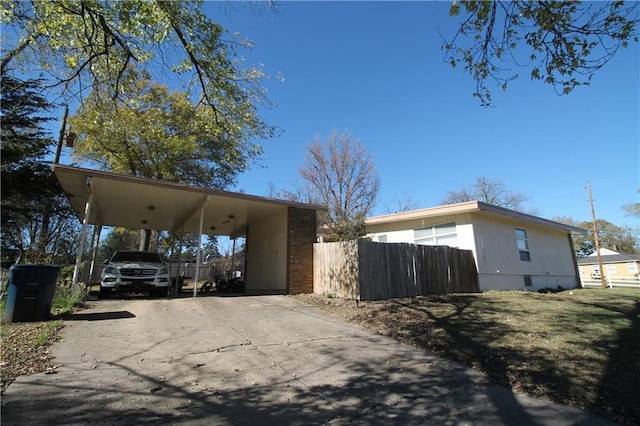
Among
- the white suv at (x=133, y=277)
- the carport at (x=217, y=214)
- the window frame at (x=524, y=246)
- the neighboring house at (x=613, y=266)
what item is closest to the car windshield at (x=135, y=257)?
the white suv at (x=133, y=277)

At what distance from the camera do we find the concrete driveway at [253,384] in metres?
3.21

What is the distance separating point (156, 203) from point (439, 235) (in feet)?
36.8

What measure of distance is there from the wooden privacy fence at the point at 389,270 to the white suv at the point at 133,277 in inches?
201

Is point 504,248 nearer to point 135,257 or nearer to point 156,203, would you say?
point 156,203

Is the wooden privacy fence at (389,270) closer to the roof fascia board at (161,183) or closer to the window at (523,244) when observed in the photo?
the roof fascia board at (161,183)

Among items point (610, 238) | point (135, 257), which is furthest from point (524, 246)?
point (610, 238)

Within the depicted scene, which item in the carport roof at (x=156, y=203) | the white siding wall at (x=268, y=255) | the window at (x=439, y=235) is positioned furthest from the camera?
the window at (x=439, y=235)

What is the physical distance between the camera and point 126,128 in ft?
61.4

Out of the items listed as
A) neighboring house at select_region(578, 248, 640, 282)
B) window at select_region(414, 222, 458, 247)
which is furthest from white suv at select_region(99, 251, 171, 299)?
neighboring house at select_region(578, 248, 640, 282)

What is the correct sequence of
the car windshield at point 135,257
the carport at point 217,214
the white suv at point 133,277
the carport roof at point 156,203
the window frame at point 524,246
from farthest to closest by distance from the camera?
A: the window frame at point 524,246, the car windshield at point 135,257, the white suv at point 133,277, the carport at point 217,214, the carport roof at point 156,203

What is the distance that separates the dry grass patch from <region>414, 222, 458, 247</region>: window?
4073 mm

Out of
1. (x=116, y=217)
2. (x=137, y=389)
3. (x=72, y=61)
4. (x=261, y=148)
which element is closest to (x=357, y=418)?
(x=137, y=389)

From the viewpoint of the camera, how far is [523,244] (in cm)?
1585

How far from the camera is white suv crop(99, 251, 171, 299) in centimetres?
1075
